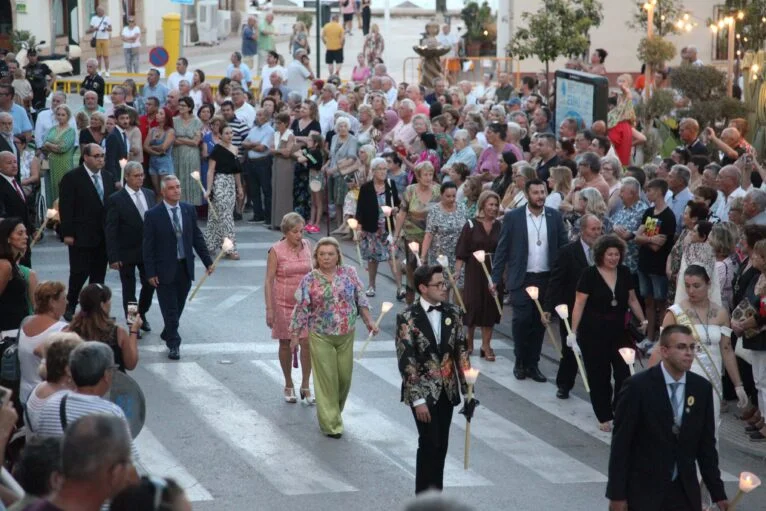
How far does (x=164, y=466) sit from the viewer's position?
11.1 meters

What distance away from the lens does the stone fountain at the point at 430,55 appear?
3394cm

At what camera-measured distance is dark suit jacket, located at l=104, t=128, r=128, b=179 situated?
65.7 feet

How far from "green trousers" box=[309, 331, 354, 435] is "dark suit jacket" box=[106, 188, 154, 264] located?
371cm

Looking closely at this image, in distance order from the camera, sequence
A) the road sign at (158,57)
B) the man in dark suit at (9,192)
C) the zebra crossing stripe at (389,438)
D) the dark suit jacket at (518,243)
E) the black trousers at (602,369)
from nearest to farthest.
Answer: the zebra crossing stripe at (389,438), the black trousers at (602,369), the dark suit jacket at (518,243), the man in dark suit at (9,192), the road sign at (158,57)

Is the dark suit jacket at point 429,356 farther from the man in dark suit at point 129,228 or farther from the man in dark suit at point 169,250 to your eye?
the man in dark suit at point 129,228

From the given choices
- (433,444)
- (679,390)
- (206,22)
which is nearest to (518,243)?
(433,444)

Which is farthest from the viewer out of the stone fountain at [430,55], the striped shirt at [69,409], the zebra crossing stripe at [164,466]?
the stone fountain at [430,55]

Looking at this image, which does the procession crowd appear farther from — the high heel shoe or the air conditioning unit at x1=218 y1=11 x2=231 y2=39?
the air conditioning unit at x1=218 y1=11 x2=231 y2=39

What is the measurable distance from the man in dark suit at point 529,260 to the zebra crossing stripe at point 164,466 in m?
3.98

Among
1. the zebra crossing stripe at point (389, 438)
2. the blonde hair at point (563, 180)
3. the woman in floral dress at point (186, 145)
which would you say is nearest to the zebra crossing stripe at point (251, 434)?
the zebra crossing stripe at point (389, 438)

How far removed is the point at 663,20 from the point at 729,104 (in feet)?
37.7

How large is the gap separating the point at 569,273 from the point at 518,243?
33.3 inches

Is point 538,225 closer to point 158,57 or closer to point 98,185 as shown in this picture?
point 98,185

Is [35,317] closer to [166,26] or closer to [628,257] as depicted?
[628,257]
